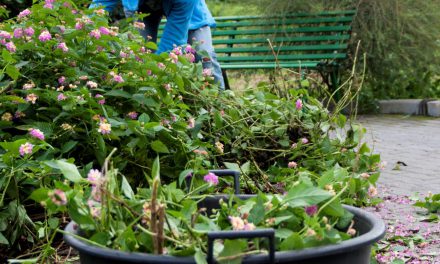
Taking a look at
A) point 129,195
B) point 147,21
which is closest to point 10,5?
point 147,21

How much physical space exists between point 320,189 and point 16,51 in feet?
6.14

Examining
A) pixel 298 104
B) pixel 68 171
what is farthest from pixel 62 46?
pixel 68 171

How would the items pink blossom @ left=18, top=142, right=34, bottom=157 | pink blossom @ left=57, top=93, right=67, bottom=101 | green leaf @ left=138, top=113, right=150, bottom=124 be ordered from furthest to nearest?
green leaf @ left=138, top=113, right=150, bottom=124 → pink blossom @ left=57, top=93, right=67, bottom=101 → pink blossom @ left=18, top=142, right=34, bottom=157

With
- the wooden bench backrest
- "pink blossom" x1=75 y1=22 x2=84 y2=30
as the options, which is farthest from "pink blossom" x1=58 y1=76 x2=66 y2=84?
the wooden bench backrest

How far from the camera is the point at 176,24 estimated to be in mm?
4730

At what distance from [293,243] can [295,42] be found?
705cm

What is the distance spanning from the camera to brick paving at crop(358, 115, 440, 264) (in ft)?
11.5

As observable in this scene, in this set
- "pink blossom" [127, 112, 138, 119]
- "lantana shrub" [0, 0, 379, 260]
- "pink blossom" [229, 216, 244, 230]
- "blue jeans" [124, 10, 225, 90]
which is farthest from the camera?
"blue jeans" [124, 10, 225, 90]

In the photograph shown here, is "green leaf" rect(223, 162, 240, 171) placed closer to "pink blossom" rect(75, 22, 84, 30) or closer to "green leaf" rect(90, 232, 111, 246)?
"pink blossom" rect(75, 22, 84, 30)

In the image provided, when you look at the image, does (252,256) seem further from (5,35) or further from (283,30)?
(283,30)

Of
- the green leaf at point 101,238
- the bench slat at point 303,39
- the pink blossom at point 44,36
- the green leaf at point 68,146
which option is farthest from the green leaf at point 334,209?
the bench slat at point 303,39

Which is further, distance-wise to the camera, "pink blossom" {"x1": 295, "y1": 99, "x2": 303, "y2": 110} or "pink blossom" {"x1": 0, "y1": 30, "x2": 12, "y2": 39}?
"pink blossom" {"x1": 295, "y1": 99, "x2": 303, "y2": 110}

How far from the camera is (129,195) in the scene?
67.8 inches

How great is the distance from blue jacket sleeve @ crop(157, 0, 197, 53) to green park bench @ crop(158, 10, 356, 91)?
8.79 ft
